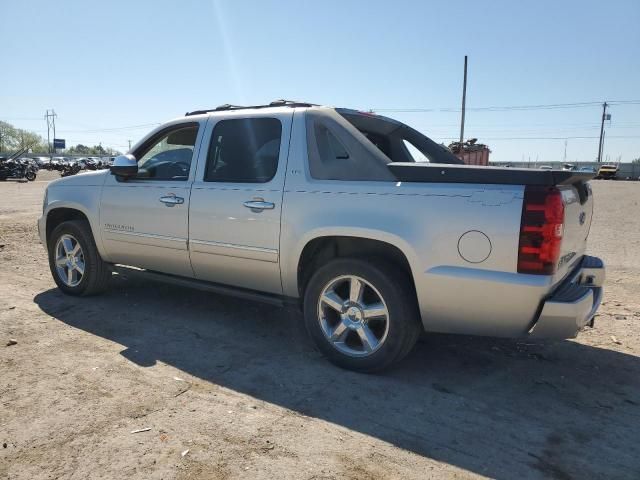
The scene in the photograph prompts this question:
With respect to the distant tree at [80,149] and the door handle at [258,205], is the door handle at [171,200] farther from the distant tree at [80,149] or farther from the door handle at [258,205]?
the distant tree at [80,149]

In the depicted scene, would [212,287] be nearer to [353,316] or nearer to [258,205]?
[258,205]

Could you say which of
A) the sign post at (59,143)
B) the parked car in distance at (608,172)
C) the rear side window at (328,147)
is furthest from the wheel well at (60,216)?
the sign post at (59,143)

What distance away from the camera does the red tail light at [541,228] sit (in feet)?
9.34

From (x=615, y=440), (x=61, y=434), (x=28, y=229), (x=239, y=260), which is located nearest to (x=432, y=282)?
(x=615, y=440)

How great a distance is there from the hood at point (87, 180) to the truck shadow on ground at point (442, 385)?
1257mm

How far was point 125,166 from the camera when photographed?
4.60 meters

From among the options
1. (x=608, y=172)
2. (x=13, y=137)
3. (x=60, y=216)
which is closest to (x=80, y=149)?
(x=13, y=137)

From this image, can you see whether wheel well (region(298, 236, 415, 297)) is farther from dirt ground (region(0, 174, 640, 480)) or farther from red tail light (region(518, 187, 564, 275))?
red tail light (region(518, 187, 564, 275))

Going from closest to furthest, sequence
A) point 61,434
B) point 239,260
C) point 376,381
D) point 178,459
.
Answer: point 178,459, point 61,434, point 376,381, point 239,260

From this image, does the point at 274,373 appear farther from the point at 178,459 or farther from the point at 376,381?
the point at 178,459

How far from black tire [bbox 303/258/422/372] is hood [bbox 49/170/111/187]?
9.01 ft

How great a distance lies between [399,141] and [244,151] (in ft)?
5.31

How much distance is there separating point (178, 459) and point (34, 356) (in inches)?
76.4

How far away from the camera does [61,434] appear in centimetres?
271
